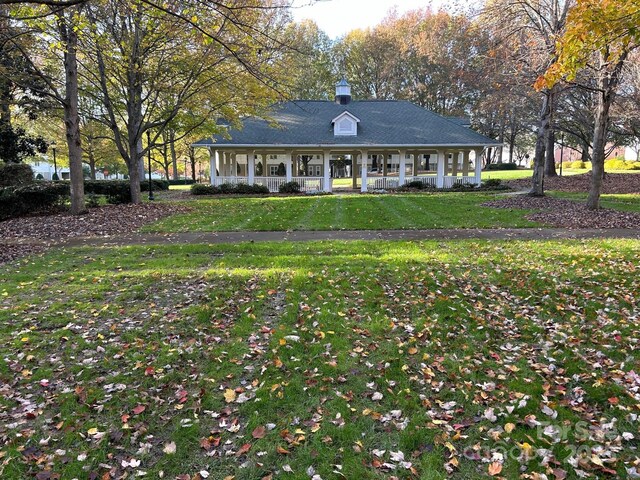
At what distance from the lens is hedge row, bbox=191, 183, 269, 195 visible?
77.4 ft

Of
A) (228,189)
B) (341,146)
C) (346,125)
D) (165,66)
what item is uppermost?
(165,66)

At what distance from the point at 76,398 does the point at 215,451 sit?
1.47 metres

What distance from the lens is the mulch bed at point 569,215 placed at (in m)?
11.2

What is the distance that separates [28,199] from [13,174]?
7515 mm

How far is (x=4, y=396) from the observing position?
11.9 ft

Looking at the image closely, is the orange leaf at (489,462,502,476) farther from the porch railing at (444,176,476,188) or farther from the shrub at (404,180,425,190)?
the porch railing at (444,176,476,188)

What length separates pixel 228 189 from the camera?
23.8m

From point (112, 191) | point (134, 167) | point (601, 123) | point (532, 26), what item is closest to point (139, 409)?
point (601, 123)

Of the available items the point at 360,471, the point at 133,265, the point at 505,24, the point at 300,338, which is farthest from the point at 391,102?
the point at 360,471

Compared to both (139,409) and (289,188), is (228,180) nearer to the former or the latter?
(289,188)

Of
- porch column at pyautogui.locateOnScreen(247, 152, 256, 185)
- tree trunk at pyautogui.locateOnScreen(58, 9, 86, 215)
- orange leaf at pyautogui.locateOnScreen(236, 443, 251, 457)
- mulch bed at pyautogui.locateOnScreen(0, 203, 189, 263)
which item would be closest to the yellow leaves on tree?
orange leaf at pyautogui.locateOnScreen(236, 443, 251, 457)

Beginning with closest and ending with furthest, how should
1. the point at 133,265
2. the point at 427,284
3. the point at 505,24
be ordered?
the point at 427,284, the point at 133,265, the point at 505,24

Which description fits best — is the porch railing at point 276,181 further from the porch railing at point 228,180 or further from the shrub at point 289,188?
the shrub at point 289,188

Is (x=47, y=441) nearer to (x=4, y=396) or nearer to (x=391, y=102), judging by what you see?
(x=4, y=396)
